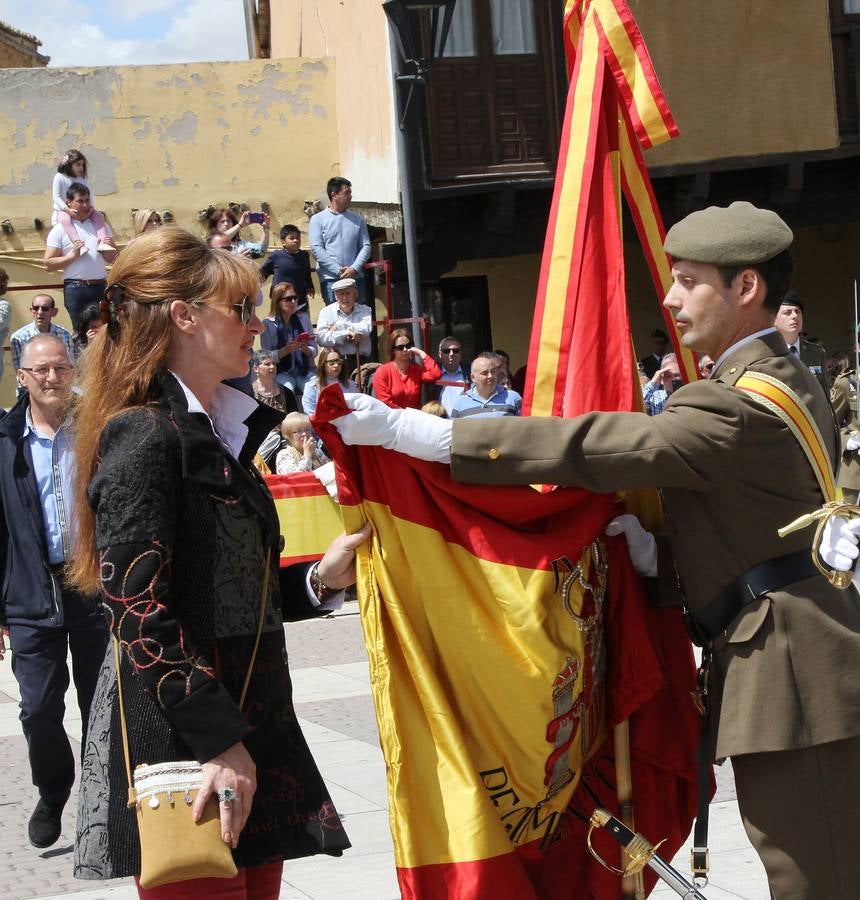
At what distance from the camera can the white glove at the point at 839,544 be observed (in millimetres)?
2797

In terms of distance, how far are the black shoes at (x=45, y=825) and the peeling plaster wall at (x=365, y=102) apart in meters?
10.8

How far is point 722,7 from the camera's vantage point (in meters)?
15.7

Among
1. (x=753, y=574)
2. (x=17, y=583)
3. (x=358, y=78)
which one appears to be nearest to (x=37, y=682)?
(x=17, y=583)

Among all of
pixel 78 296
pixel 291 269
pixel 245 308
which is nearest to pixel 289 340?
pixel 291 269

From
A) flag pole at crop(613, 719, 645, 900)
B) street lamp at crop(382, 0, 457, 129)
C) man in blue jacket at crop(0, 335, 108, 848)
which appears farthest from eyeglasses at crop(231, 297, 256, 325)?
street lamp at crop(382, 0, 457, 129)

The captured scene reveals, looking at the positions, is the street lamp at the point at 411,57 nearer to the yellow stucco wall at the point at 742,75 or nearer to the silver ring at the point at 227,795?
the yellow stucco wall at the point at 742,75

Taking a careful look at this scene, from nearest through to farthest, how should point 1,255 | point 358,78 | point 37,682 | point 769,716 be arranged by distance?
1. point 769,716
2. point 37,682
3. point 1,255
4. point 358,78

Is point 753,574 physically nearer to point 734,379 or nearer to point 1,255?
point 734,379

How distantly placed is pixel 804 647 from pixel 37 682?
3.29 meters

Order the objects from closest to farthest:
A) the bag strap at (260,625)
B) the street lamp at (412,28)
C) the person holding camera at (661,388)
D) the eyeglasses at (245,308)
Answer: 1. the bag strap at (260,625)
2. the eyeglasses at (245,308)
3. the person holding camera at (661,388)
4. the street lamp at (412,28)

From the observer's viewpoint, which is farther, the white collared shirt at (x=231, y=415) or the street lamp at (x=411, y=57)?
the street lamp at (x=411, y=57)

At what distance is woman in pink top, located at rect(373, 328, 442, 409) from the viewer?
37.8ft

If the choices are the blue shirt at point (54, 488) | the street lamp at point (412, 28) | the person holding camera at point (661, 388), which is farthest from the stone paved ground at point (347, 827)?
the street lamp at point (412, 28)

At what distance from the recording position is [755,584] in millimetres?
2908
